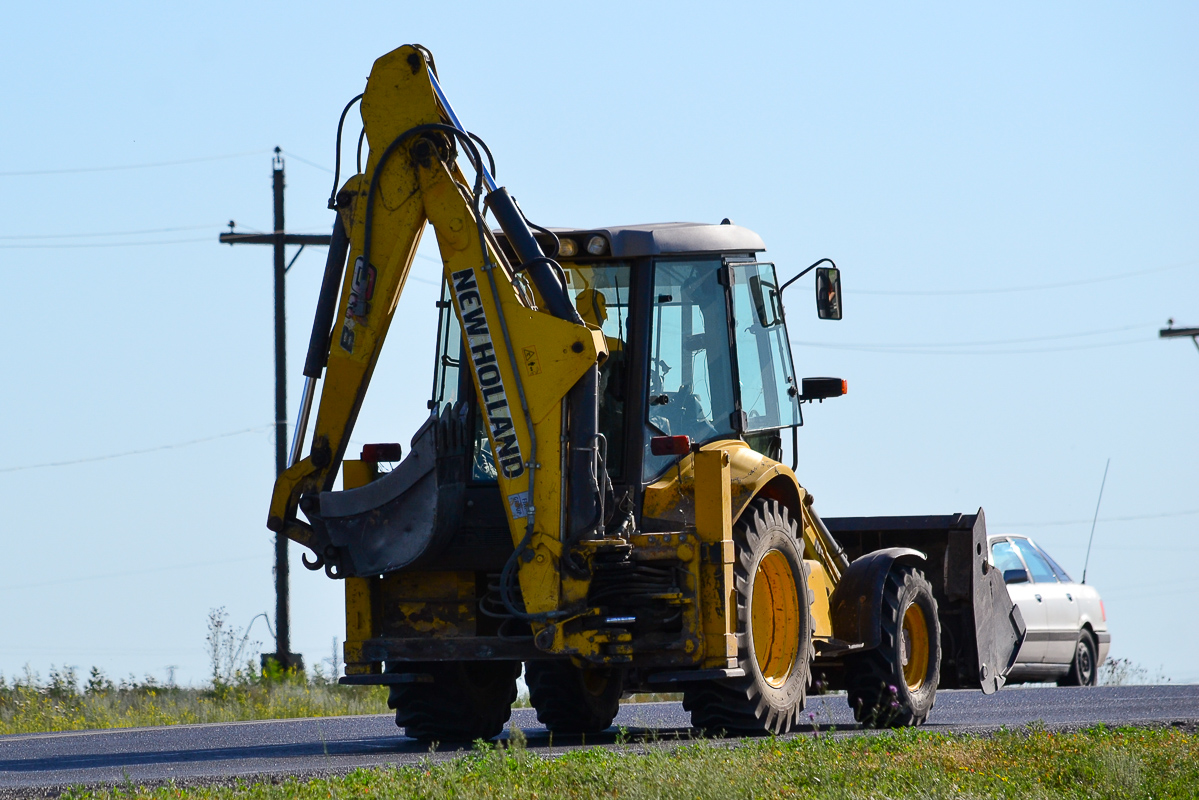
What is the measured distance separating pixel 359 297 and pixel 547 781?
13.4 ft

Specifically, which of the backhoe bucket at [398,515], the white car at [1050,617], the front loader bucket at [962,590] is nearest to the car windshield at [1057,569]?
the white car at [1050,617]

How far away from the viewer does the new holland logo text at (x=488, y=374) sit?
35.0 feet

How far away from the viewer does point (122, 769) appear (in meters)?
9.73

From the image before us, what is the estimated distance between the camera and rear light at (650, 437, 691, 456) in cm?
1106

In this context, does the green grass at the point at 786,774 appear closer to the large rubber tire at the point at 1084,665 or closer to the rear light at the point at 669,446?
A: the rear light at the point at 669,446

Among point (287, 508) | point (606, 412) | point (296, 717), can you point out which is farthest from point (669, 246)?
point (296, 717)

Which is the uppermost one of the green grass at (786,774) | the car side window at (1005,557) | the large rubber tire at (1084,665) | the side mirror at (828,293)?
the side mirror at (828,293)

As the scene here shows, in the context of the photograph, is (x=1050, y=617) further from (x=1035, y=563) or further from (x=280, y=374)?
(x=280, y=374)

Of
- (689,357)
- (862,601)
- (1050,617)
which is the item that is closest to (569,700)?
(862,601)

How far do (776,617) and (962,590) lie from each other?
2550mm

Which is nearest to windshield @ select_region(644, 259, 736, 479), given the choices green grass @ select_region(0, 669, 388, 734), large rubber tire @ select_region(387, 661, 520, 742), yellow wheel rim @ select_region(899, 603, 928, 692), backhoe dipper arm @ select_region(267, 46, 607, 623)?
backhoe dipper arm @ select_region(267, 46, 607, 623)

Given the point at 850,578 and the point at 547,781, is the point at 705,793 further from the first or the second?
the point at 850,578

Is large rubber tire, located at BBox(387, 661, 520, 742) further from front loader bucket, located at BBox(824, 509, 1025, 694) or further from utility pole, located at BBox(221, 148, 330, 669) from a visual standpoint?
utility pole, located at BBox(221, 148, 330, 669)

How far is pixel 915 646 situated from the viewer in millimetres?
12859
